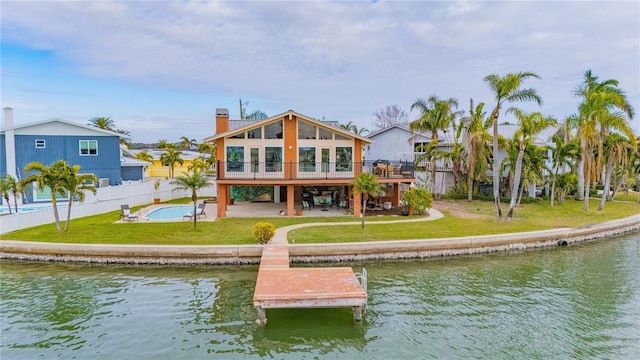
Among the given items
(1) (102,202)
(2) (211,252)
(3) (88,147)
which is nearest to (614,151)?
(2) (211,252)

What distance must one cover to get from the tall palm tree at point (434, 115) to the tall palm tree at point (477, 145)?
1.65 metres

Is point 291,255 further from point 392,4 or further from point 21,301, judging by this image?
point 392,4

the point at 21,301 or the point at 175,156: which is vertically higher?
the point at 175,156

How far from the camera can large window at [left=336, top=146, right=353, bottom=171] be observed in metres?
22.9

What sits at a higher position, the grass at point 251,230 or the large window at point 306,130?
the large window at point 306,130

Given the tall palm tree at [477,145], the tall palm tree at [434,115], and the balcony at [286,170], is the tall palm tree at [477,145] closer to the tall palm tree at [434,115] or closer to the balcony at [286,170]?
the tall palm tree at [434,115]

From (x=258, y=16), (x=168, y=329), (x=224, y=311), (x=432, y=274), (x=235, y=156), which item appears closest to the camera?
(x=168, y=329)

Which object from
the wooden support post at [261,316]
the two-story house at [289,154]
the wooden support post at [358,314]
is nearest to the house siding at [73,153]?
the two-story house at [289,154]

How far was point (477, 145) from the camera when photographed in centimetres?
2786

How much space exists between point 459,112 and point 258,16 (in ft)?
59.2

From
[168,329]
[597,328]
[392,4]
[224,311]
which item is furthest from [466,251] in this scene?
[392,4]

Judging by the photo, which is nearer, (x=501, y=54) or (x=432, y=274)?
(x=432, y=274)

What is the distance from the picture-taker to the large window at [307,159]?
22.6 meters

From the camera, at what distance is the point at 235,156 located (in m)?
22.6
